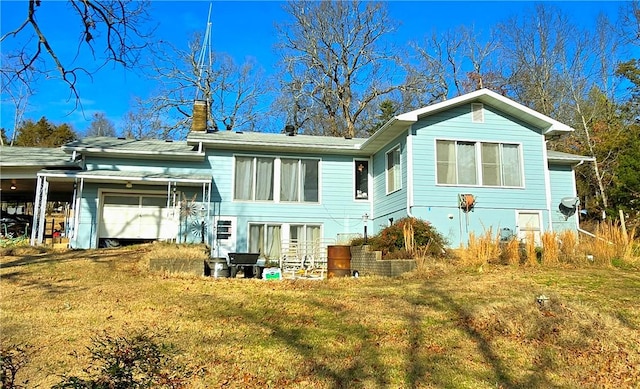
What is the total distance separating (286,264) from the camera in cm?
1344

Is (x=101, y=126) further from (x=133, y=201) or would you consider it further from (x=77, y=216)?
(x=77, y=216)

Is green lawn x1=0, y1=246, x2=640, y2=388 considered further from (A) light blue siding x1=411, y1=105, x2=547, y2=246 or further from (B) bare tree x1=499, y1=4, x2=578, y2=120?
(B) bare tree x1=499, y1=4, x2=578, y2=120

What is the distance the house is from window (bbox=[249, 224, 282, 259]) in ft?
0.10

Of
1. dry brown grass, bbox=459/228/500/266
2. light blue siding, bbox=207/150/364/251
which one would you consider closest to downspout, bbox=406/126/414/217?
dry brown grass, bbox=459/228/500/266

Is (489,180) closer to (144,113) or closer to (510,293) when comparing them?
(510,293)

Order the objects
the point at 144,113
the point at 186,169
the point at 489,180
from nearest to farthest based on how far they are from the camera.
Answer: the point at 489,180 < the point at 186,169 < the point at 144,113

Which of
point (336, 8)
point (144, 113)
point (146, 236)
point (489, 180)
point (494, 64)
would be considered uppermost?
point (336, 8)

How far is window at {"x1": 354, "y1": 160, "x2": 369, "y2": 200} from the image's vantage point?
15.4 m

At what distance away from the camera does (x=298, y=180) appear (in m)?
15.0

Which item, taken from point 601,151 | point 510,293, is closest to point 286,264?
point 510,293

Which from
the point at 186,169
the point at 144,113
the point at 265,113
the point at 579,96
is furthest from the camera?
the point at 265,113

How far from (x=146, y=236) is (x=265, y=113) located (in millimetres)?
18074

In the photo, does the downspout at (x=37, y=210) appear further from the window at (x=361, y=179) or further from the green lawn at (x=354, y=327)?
the window at (x=361, y=179)

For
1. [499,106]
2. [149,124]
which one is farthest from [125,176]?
[149,124]
